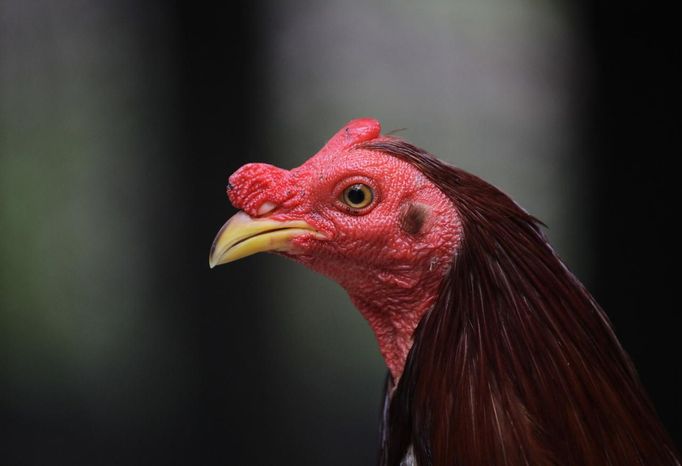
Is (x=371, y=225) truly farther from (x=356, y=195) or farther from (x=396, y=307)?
(x=396, y=307)

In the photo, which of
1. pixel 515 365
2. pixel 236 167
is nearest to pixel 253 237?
pixel 515 365

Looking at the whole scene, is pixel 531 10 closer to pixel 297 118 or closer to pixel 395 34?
pixel 395 34

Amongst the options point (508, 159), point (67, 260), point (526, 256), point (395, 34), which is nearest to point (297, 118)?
point (395, 34)

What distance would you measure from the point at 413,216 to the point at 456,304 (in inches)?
6.6

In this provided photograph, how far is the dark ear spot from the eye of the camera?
120cm

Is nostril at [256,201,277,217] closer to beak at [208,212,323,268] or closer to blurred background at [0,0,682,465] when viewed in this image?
beak at [208,212,323,268]

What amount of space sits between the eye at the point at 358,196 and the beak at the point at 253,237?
8cm

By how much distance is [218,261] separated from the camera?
1.23 meters

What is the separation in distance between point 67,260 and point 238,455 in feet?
3.32

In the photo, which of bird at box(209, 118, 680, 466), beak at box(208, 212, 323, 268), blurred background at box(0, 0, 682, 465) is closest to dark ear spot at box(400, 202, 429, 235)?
bird at box(209, 118, 680, 466)

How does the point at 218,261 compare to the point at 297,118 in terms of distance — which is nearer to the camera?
the point at 218,261

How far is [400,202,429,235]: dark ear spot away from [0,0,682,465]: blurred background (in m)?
1.41

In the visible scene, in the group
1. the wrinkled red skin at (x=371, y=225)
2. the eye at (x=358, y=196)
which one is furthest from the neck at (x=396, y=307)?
the eye at (x=358, y=196)

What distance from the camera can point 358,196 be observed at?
121 centimetres
